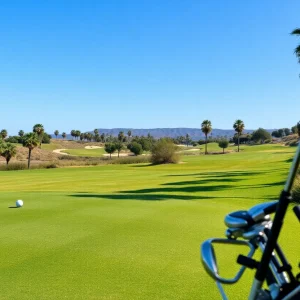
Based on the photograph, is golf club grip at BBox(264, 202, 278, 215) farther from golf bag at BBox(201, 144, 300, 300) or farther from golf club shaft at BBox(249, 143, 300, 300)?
golf club shaft at BBox(249, 143, 300, 300)

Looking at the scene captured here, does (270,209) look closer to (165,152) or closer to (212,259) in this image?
(212,259)

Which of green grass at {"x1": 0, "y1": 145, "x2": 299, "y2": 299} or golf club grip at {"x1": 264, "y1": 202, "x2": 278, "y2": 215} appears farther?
green grass at {"x1": 0, "y1": 145, "x2": 299, "y2": 299}

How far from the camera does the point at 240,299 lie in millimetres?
5367

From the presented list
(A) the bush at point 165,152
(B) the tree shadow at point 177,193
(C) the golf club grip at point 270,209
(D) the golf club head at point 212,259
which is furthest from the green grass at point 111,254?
(A) the bush at point 165,152

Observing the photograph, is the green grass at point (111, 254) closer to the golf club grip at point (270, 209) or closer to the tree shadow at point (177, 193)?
the golf club grip at point (270, 209)

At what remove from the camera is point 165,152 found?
7288 centimetres

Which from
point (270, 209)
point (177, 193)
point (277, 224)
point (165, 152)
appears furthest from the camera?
point (165, 152)

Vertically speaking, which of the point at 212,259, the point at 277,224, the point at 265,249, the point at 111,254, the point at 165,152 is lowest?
the point at 165,152

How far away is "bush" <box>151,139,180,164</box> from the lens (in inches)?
2864

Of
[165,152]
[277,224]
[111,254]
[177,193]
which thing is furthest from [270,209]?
[165,152]

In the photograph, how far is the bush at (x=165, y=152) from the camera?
7275cm

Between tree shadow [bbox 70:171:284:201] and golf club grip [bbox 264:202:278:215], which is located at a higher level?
golf club grip [bbox 264:202:278:215]

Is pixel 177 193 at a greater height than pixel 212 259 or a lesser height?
lesser

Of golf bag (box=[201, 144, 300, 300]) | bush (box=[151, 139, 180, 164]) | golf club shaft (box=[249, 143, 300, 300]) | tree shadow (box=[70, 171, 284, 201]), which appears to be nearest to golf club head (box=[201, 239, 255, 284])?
golf bag (box=[201, 144, 300, 300])
